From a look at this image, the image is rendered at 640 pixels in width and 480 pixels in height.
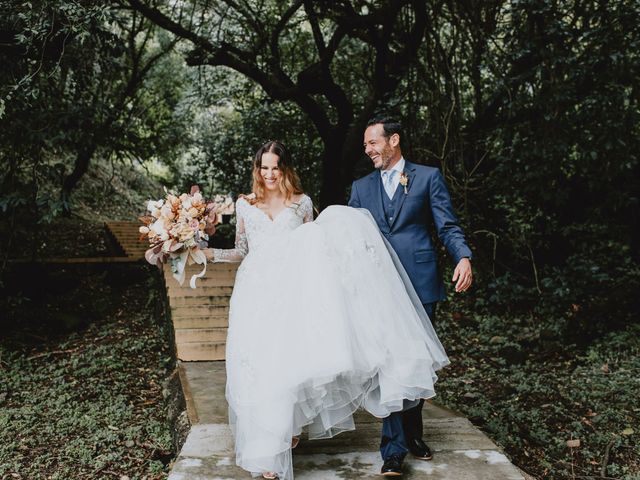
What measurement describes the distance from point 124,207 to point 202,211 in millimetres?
15050

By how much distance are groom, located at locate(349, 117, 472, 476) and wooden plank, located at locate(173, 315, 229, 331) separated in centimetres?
298

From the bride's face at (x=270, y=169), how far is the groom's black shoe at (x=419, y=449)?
1.60 metres

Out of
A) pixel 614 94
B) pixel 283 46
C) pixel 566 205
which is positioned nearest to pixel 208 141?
pixel 283 46

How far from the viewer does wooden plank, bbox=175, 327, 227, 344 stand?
560 centimetres

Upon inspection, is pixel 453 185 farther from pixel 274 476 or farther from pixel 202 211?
pixel 274 476

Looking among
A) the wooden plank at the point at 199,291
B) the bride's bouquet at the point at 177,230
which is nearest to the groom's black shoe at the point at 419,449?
the bride's bouquet at the point at 177,230

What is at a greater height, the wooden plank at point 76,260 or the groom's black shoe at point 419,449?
the wooden plank at point 76,260

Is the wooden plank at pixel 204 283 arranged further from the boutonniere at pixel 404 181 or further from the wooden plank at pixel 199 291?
the boutonniere at pixel 404 181

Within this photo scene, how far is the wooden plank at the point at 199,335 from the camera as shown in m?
5.60

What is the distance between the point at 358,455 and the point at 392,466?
37 centimetres

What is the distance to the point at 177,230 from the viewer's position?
10.9 ft

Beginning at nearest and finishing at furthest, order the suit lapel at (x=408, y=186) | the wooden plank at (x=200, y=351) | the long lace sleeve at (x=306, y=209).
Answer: the suit lapel at (x=408, y=186) < the long lace sleeve at (x=306, y=209) < the wooden plank at (x=200, y=351)

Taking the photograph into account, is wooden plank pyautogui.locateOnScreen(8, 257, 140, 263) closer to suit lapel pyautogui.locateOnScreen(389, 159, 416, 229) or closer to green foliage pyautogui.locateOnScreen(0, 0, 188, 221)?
green foliage pyautogui.locateOnScreen(0, 0, 188, 221)

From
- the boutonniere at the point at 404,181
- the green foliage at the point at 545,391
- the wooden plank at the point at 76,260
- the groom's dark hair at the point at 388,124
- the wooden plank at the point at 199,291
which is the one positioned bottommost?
the green foliage at the point at 545,391
